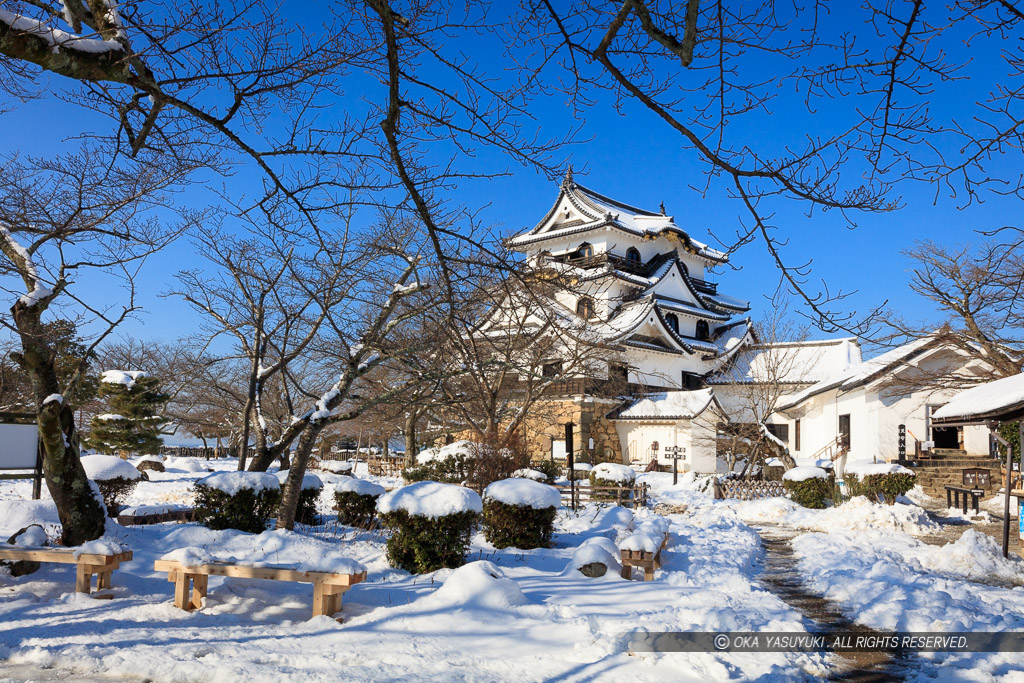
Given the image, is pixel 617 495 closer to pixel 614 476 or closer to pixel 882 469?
pixel 614 476

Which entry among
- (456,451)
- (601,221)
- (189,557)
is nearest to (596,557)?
(189,557)

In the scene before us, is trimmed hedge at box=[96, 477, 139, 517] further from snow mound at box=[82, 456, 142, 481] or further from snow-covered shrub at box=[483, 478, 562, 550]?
snow-covered shrub at box=[483, 478, 562, 550]

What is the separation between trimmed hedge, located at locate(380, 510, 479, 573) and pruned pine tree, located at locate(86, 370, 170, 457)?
20868 mm

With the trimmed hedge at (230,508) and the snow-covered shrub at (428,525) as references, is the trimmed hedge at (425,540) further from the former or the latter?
the trimmed hedge at (230,508)

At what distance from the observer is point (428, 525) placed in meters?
9.19

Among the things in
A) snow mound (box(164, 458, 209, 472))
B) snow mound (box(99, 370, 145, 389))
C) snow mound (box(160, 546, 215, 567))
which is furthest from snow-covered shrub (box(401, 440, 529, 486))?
snow mound (box(164, 458, 209, 472))

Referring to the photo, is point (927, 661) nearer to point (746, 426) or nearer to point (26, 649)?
point (26, 649)

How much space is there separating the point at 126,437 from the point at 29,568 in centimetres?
2276

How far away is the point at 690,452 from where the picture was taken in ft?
106

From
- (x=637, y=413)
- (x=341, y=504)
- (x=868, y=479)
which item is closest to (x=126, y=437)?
(x=341, y=504)

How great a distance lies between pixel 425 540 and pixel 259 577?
2.79 m

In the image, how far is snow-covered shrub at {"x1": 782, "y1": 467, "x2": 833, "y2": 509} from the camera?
2039 cm

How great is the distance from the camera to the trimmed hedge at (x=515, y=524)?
36.3ft

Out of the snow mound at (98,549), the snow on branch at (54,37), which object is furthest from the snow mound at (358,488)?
the snow on branch at (54,37)
